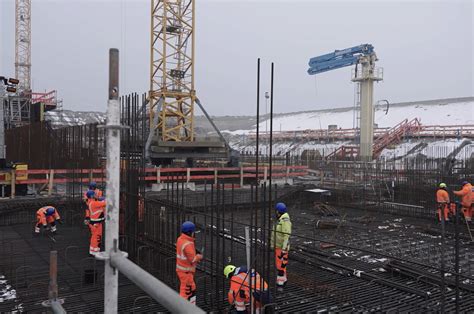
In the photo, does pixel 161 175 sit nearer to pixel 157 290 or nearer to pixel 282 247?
pixel 282 247

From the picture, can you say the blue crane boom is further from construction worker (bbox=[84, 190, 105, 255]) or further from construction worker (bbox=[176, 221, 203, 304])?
construction worker (bbox=[176, 221, 203, 304])

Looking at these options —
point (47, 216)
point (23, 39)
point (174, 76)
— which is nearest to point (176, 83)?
point (174, 76)

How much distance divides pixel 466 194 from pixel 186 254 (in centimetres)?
949

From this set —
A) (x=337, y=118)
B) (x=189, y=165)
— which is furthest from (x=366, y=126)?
(x=337, y=118)

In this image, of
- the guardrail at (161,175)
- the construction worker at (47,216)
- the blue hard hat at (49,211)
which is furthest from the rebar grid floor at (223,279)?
the guardrail at (161,175)

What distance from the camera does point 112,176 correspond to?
2.49 m

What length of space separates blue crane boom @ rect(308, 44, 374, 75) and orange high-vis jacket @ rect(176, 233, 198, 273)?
2474cm

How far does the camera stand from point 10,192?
43.1ft

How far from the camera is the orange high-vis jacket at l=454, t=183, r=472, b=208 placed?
11.4m

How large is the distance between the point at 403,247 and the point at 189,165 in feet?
46.7

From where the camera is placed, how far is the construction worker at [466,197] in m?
11.4

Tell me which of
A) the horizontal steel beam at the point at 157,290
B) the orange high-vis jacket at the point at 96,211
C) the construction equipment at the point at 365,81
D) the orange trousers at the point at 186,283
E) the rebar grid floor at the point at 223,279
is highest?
the construction equipment at the point at 365,81

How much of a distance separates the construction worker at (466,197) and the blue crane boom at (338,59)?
1732cm

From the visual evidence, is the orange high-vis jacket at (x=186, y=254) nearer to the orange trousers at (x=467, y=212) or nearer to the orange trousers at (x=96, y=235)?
the orange trousers at (x=96, y=235)
